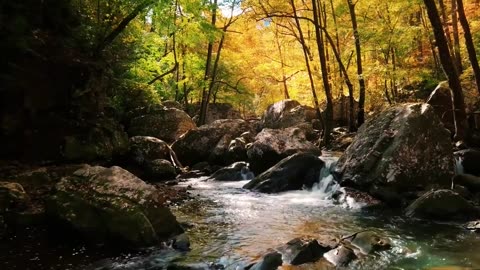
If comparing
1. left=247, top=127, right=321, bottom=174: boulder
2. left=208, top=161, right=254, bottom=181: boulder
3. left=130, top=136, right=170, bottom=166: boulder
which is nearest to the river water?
left=208, top=161, right=254, bottom=181: boulder

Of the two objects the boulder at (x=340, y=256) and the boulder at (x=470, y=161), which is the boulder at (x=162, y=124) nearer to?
Answer: the boulder at (x=470, y=161)

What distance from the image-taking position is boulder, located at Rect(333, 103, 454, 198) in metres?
10.1

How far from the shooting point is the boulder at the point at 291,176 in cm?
1284

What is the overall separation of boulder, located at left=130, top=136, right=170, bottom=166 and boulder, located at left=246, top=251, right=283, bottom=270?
10121 millimetres

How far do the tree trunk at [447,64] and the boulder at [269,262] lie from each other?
8.90 metres

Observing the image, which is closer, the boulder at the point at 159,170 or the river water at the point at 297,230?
the river water at the point at 297,230

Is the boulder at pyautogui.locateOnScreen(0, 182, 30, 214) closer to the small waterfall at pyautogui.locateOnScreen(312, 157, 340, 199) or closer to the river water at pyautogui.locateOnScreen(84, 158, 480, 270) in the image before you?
the river water at pyautogui.locateOnScreen(84, 158, 480, 270)

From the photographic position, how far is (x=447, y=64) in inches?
474

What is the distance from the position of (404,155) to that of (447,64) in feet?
12.3

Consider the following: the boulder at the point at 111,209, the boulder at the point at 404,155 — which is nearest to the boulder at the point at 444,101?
the boulder at the point at 404,155

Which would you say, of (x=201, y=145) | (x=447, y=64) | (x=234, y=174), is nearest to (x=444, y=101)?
(x=447, y=64)

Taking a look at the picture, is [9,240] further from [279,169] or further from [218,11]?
[218,11]

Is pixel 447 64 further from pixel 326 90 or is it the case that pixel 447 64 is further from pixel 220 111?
pixel 220 111

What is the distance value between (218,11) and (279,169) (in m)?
14.1
